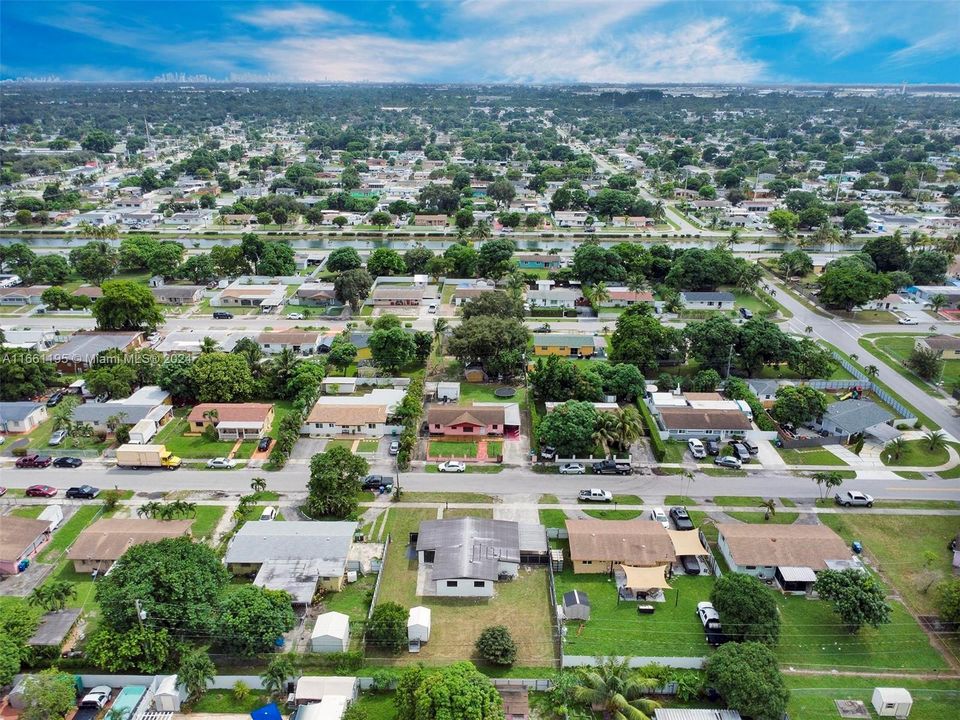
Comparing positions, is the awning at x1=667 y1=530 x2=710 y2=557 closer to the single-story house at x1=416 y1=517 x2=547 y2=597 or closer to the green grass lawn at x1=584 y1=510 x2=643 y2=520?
the green grass lawn at x1=584 y1=510 x2=643 y2=520

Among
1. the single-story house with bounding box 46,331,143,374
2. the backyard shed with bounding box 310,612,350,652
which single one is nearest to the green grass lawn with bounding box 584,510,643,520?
the backyard shed with bounding box 310,612,350,652

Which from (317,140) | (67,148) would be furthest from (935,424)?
(67,148)

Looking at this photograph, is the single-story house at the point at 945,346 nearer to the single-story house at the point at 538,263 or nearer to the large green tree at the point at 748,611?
the single-story house at the point at 538,263

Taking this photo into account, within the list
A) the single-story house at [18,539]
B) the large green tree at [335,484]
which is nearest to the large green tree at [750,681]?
the large green tree at [335,484]

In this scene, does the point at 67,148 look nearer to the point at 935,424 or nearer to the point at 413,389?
the point at 413,389

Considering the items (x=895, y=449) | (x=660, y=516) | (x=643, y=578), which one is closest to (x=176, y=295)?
(x=660, y=516)
